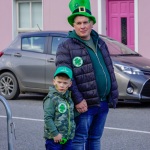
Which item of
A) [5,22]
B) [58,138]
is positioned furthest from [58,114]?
[5,22]

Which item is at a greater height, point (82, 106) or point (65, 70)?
point (65, 70)

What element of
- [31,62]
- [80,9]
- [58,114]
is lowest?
[58,114]

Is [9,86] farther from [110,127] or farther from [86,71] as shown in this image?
[86,71]

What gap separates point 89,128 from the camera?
6539mm

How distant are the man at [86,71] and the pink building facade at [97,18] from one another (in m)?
13.0

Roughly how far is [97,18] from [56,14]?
142 cm

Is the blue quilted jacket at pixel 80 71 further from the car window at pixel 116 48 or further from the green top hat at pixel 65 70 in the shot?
the car window at pixel 116 48

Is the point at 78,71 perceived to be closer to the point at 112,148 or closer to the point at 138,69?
the point at 112,148

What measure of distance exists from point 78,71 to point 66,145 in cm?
69

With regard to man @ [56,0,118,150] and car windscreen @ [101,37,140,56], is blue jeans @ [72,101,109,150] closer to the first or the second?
man @ [56,0,118,150]

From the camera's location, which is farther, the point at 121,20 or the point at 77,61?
the point at 121,20

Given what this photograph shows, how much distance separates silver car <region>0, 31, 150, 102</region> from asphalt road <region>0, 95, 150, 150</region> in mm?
377

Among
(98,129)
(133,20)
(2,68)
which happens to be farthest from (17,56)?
(98,129)

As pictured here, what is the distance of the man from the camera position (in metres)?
6.25
